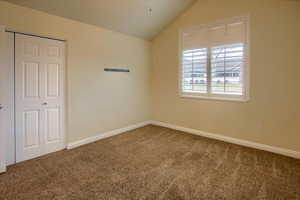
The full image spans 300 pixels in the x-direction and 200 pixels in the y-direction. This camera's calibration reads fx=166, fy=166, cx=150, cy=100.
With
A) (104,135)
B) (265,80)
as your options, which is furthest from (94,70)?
(265,80)

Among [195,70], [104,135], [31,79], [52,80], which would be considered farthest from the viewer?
[195,70]

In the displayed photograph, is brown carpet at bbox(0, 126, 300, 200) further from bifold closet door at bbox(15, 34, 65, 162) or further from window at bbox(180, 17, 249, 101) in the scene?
window at bbox(180, 17, 249, 101)

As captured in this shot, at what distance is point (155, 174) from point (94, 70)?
8.21 ft

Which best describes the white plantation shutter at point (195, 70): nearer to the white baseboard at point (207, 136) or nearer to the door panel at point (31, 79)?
the white baseboard at point (207, 136)

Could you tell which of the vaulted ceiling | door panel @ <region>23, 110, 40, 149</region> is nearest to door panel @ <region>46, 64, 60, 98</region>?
door panel @ <region>23, 110, 40, 149</region>

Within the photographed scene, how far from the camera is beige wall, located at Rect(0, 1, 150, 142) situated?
284 cm

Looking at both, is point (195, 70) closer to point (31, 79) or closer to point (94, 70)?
point (94, 70)

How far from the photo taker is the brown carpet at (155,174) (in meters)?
2.00

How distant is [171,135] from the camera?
13.6ft

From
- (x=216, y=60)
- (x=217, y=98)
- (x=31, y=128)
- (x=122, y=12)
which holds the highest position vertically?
(x=122, y=12)

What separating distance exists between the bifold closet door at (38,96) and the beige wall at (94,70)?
0.17 m

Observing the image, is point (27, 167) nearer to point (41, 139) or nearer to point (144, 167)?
point (41, 139)

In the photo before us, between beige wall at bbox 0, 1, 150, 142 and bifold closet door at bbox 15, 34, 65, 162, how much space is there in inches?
6.7

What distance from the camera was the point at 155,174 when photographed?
242 cm
